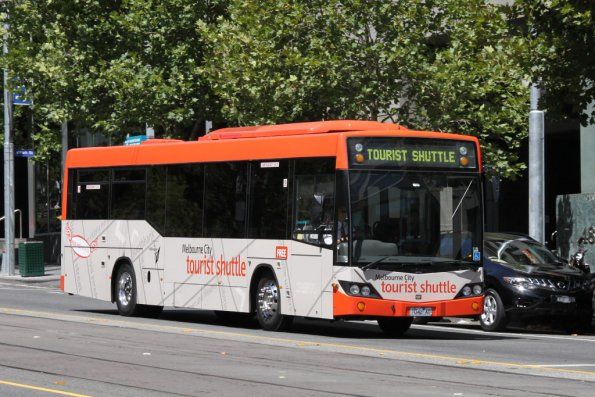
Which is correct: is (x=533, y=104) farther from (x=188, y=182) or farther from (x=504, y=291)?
(x=188, y=182)

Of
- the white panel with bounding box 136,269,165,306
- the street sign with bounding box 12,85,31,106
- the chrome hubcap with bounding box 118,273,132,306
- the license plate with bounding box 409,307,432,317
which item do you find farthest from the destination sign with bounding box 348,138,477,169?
the street sign with bounding box 12,85,31,106

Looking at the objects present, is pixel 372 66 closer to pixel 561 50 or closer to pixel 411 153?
pixel 561 50

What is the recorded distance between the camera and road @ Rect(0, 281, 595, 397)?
13.1 m

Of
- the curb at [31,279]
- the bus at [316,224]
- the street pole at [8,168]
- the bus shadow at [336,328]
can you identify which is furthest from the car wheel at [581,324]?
the street pole at [8,168]

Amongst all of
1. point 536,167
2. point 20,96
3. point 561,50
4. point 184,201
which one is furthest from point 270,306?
point 20,96

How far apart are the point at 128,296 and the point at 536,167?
849 centimetres

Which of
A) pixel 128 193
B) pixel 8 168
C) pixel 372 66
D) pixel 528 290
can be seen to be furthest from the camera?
pixel 8 168

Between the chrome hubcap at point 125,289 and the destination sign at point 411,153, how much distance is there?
6429mm

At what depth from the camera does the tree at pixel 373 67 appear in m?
29.0

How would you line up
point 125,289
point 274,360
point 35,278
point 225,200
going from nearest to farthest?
point 274,360 < point 225,200 < point 125,289 < point 35,278

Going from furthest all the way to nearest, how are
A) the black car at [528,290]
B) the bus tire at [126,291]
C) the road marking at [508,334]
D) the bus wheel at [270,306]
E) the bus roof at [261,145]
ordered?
the bus tire at [126,291]
the black car at [528,290]
the road marking at [508,334]
the bus wheel at [270,306]
the bus roof at [261,145]

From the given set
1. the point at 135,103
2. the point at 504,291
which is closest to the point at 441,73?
the point at 504,291

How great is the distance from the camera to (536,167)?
2703 centimetres

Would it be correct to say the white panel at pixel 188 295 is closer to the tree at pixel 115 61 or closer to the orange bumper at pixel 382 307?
the orange bumper at pixel 382 307
